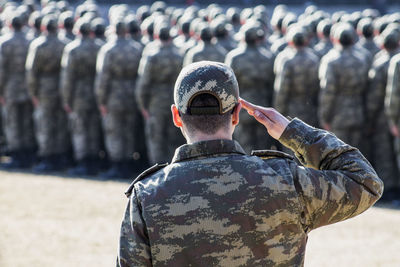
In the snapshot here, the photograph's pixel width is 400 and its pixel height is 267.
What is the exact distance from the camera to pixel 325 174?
2.31m

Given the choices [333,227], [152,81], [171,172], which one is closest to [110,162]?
[152,81]

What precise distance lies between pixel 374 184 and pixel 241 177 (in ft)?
1.29

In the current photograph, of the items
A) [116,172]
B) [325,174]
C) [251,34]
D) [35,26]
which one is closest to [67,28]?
[35,26]

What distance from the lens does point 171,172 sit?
2271 millimetres

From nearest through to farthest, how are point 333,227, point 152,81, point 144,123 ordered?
point 333,227 → point 152,81 → point 144,123

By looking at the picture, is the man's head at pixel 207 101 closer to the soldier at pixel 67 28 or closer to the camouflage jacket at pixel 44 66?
the camouflage jacket at pixel 44 66

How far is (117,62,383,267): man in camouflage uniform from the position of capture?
2230 millimetres

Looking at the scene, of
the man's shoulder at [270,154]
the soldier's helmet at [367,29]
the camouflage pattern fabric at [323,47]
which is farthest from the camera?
the camouflage pattern fabric at [323,47]

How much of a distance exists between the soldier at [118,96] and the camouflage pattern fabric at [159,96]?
1.01 feet

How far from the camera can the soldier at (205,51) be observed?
29.4 ft

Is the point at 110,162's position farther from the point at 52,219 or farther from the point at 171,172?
the point at 171,172

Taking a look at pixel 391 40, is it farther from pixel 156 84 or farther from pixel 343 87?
pixel 156 84

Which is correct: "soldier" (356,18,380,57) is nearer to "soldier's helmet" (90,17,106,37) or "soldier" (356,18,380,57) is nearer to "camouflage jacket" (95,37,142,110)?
"camouflage jacket" (95,37,142,110)

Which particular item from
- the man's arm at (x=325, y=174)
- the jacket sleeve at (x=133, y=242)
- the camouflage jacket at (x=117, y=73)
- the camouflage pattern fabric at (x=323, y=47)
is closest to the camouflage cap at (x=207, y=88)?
the man's arm at (x=325, y=174)
